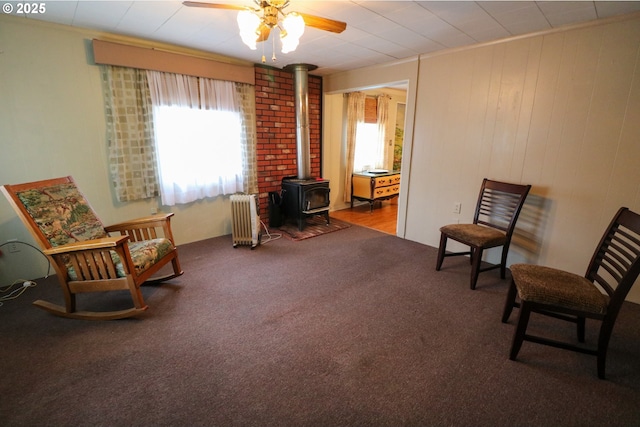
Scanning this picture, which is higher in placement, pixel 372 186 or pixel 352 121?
pixel 352 121

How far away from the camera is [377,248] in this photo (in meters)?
3.44

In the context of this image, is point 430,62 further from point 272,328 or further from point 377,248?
point 272,328

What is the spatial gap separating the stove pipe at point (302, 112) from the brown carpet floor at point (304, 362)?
2.00 meters

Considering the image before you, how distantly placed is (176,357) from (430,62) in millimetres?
3560

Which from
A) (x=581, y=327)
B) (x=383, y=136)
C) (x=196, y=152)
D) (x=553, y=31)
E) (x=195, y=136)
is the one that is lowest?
(x=581, y=327)

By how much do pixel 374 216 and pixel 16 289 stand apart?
4.31 metres

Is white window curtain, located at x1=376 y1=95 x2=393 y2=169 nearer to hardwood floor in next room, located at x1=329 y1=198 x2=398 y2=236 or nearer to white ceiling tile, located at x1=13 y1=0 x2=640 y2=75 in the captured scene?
hardwood floor in next room, located at x1=329 y1=198 x2=398 y2=236

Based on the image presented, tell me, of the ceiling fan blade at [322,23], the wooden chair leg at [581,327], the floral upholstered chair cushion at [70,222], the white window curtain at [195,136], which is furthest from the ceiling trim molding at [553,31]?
the floral upholstered chair cushion at [70,222]

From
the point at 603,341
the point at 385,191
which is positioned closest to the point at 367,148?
the point at 385,191

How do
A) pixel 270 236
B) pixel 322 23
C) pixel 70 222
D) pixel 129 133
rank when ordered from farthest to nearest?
pixel 270 236 < pixel 129 133 < pixel 70 222 < pixel 322 23

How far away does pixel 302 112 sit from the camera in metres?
3.99

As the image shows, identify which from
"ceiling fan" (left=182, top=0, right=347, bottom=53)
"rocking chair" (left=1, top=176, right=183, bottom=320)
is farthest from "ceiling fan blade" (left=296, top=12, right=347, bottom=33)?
"rocking chair" (left=1, top=176, right=183, bottom=320)

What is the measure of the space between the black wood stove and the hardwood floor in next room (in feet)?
2.10

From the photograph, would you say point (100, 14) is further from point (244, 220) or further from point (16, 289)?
point (16, 289)
